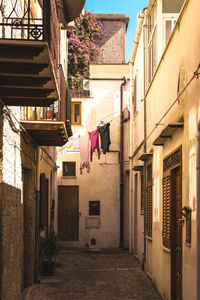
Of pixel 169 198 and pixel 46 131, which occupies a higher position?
pixel 46 131

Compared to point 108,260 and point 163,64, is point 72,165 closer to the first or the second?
point 108,260

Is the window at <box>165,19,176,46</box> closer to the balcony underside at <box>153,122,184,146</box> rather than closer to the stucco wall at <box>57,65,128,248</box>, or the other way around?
the balcony underside at <box>153,122,184,146</box>

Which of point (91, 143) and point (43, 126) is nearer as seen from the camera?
point (43, 126)

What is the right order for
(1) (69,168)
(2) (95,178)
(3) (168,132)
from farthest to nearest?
(1) (69,168) < (2) (95,178) < (3) (168,132)

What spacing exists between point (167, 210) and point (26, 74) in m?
4.50

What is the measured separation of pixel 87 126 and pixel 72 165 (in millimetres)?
1747

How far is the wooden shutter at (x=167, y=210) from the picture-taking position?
9328 millimetres

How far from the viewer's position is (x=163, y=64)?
10.1m

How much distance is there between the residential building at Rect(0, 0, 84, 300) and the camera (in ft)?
19.3

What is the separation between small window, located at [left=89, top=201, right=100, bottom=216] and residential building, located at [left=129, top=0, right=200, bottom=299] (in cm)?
636

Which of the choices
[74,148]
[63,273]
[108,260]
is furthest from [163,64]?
[74,148]

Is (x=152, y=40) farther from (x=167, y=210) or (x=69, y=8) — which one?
(x=167, y=210)

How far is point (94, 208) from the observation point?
21625 millimetres

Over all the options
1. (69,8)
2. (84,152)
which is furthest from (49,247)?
(84,152)
